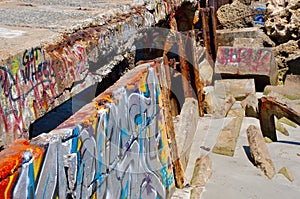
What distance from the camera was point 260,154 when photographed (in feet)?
19.6

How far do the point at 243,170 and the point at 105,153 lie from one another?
2.81 metres

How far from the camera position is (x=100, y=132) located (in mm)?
3562

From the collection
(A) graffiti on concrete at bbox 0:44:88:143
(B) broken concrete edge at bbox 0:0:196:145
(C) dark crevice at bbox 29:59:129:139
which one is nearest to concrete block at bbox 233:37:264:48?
(C) dark crevice at bbox 29:59:129:139

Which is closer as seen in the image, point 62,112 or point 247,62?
point 62,112

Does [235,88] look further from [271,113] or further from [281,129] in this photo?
[271,113]

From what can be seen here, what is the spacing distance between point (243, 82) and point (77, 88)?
4.87 m

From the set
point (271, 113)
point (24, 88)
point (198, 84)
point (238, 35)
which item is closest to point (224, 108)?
point (198, 84)

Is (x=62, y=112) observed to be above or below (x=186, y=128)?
above

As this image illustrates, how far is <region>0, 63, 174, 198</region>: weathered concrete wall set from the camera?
2.66 metres

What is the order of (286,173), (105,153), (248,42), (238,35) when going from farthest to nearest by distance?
(238,35) < (248,42) < (286,173) < (105,153)

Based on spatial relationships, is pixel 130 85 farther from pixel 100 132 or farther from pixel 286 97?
pixel 286 97

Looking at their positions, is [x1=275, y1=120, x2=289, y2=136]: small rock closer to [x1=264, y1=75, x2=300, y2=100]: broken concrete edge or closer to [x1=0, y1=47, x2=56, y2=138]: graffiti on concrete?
[x1=264, y1=75, x2=300, y2=100]: broken concrete edge

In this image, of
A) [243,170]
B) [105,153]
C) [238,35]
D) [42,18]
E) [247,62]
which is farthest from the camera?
[238,35]

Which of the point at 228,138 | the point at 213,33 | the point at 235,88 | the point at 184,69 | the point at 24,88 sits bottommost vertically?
the point at 228,138
